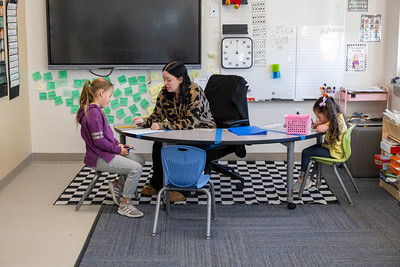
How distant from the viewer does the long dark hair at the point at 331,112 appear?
14.5 feet

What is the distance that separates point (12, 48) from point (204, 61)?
6.02 feet

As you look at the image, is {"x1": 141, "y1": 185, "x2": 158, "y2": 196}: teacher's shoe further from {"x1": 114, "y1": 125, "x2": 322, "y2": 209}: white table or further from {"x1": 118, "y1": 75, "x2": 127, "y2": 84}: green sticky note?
{"x1": 118, "y1": 75, "x2": 127, "y2": 84}: green sticky note

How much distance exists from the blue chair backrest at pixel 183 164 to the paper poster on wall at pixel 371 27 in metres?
2.74

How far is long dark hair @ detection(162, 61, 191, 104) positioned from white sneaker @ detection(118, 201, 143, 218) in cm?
92

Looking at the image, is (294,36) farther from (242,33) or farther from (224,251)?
(224,251)

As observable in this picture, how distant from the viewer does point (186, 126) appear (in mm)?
4477

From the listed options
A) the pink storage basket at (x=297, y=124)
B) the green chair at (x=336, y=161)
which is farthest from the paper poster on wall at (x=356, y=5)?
the pink storage basket at (x=297, y=124)

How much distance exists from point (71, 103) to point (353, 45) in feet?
9.57

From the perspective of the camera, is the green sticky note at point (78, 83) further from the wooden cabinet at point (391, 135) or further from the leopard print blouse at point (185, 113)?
the wooden cabinet at point (391, 135)

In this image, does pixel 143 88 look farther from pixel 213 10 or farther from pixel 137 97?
pixel 213 10

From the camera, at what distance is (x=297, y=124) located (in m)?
4.33

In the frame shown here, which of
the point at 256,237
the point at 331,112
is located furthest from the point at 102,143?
the point at 331,112

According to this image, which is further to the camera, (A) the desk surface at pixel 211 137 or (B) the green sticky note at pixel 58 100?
(B) the green sticky note at pixel 58 100

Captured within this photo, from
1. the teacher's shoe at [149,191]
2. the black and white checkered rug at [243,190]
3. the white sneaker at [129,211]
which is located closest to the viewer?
the white sneaker at [129,211]
